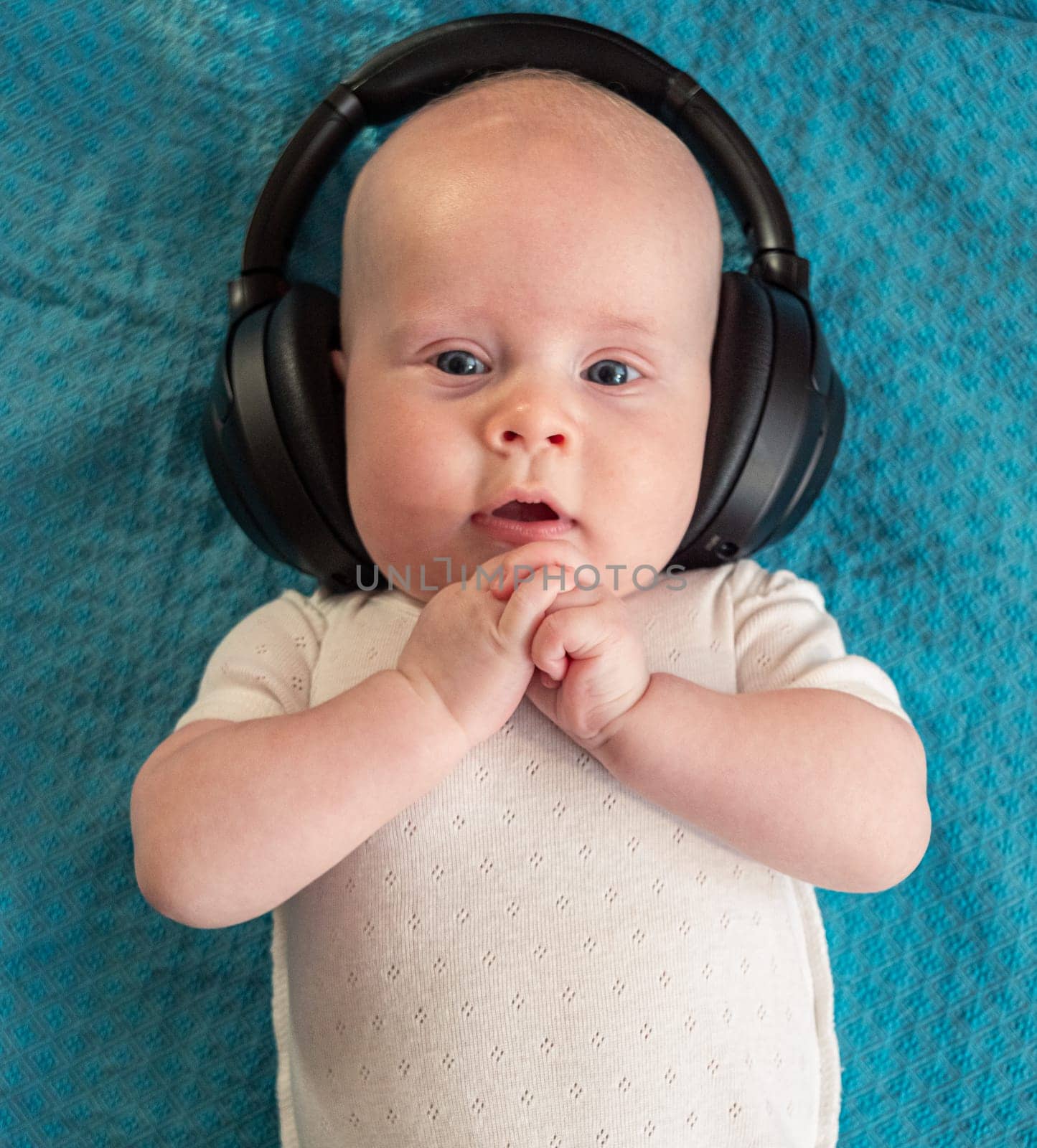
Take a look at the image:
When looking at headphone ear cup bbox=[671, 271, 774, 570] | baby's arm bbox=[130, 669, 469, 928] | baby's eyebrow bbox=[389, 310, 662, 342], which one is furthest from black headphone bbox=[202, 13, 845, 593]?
baby's arm bbox=[130, 669, 469, 928]

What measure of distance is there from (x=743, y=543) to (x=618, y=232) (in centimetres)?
32

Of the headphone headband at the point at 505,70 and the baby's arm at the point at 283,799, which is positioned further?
the headphone headband at the point at 505,70

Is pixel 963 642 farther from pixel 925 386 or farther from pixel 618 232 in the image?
pixel 618 232

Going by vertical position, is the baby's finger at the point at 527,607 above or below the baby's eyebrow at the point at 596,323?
below

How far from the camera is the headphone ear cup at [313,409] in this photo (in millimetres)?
1077

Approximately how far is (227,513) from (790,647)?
699mm

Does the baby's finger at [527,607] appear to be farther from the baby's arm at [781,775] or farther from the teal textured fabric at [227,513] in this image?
the teal textured fabric at [227,513]

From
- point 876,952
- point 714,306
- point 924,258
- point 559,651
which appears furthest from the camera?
point 924,258

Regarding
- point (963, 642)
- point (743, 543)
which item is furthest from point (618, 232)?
point (963, 642)

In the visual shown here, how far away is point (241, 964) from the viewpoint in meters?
1.26

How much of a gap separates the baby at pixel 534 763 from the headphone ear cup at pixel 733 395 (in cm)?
3

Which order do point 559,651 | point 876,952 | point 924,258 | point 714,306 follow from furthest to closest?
point 924,258, point 876,952, point 714,306, point 559,651

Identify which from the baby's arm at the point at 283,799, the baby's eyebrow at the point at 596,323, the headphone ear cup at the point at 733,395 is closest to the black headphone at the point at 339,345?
the headphone ear cup at the point at 733,395

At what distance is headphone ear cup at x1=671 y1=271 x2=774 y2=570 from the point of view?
3.51ft
